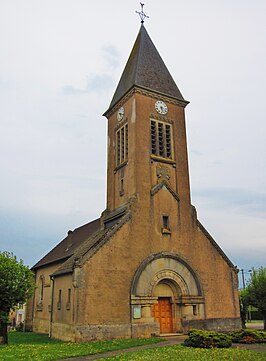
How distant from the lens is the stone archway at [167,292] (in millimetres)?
23594

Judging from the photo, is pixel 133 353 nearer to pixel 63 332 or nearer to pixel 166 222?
pixel 63 332

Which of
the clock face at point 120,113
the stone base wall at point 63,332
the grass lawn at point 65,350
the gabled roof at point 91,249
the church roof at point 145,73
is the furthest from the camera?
the clock face at point 120,113

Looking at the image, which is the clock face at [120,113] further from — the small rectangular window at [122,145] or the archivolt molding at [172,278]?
the archivolt molding at [172,278]

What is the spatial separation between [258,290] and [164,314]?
428 inches

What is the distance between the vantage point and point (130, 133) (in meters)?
28.5

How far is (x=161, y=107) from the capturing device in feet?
98.9

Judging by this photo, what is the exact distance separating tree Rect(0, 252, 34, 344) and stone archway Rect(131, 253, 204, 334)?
6838mm

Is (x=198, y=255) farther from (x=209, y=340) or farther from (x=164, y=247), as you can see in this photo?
(x=209, y=340)

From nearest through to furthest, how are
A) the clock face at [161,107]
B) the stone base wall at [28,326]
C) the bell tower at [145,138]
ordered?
the bell tower at [145,138] < the clock face at [161,107] < the stone base wall at [28,326]

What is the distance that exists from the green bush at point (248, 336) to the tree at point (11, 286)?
12594 millimetres

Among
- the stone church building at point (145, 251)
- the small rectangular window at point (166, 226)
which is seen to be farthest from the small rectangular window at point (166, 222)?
the stone church building at point (145, 251)

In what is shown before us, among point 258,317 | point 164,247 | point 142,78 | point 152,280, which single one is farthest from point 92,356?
point 258,317

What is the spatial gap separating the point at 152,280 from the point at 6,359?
37.1 ft

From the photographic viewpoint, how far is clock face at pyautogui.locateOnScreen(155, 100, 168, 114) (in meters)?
29.9
